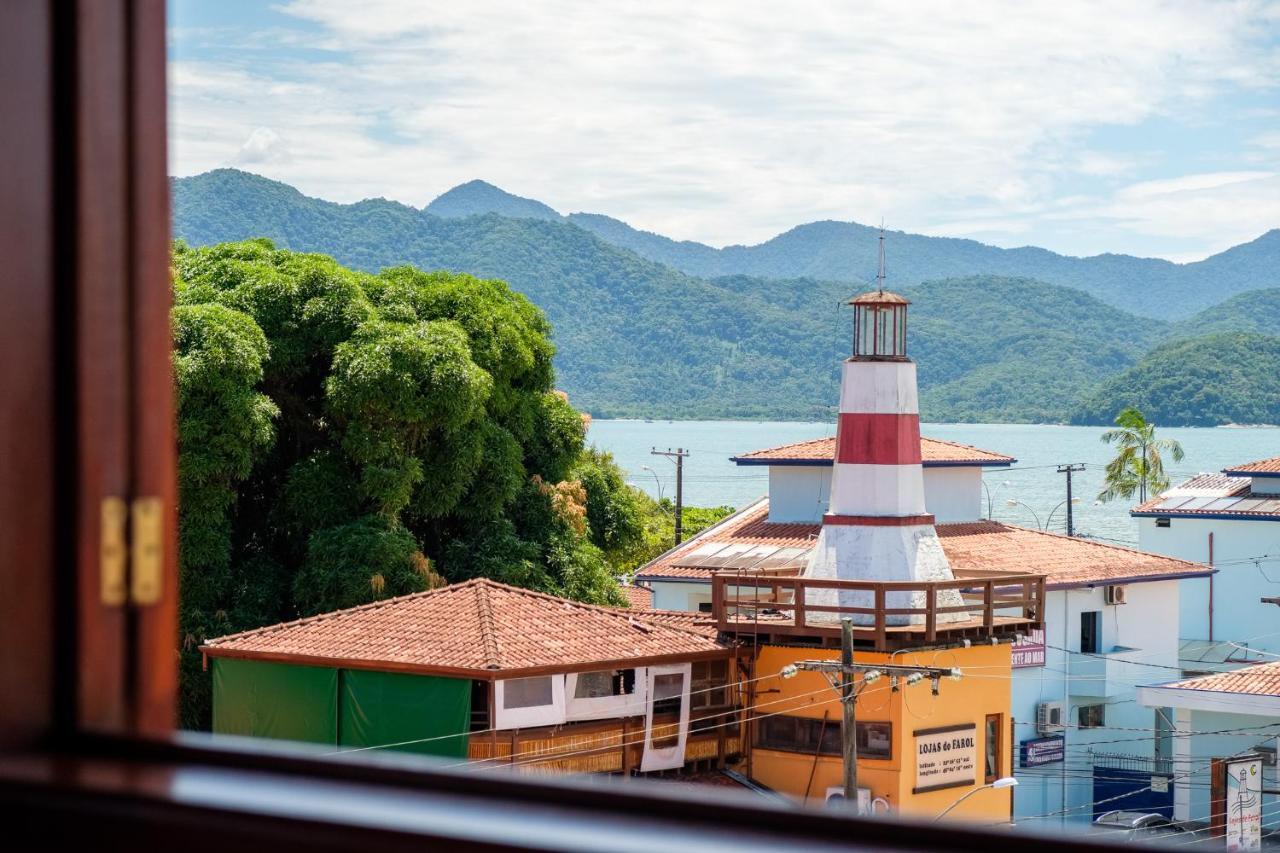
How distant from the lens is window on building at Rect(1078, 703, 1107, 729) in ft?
94.6

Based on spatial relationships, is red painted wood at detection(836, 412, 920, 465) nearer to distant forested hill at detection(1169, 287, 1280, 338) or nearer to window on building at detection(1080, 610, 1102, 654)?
window on building at detection(1080, 610, 1102, 654)

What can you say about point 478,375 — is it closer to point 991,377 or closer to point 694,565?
point 694,565

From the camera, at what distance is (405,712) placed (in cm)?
1647

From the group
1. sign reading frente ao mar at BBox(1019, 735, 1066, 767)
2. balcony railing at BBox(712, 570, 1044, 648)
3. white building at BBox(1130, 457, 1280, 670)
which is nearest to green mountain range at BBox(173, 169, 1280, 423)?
white building at BBox(1130, 457, 1280, 670)

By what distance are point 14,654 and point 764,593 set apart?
19433 millimetres

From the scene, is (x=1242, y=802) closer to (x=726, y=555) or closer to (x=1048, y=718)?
(x=1048, y=718)

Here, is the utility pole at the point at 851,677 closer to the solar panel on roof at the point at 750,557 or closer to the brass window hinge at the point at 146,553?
the solar panel on roof at the point at 750,557

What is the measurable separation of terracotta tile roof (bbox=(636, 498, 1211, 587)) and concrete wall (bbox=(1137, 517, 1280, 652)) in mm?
4899

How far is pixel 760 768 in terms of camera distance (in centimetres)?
1884

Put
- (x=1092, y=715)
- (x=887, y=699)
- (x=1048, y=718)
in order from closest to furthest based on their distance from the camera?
(x=887, y=699), (x=1048, y=718), (x=1092, y=715)

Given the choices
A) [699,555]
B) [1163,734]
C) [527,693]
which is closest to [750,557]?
[699,555]

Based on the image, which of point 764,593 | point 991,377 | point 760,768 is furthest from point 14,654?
point 991,377

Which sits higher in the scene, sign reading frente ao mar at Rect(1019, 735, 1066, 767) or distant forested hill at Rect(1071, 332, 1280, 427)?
distant forested hill at Rect(1071, 332, 1280, 427)

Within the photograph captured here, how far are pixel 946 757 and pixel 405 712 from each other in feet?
21.6
